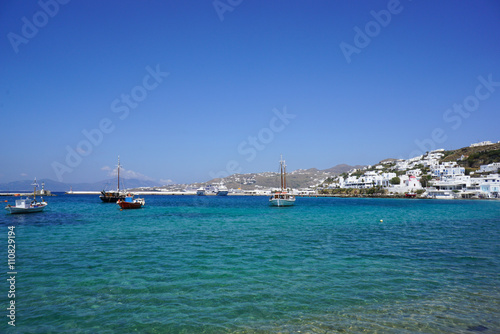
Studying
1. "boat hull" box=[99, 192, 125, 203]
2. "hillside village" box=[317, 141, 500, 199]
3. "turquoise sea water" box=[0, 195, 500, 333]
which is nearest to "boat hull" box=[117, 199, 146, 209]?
"boat hull" box=[99, 192, 125, 203]

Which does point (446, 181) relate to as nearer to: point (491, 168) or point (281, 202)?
point (491, 168)

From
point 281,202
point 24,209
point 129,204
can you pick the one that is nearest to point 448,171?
point 281,202

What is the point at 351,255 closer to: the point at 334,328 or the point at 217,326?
the point at 334,328

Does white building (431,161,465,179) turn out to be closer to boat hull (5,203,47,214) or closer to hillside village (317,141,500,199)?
hillside village (317,141,500,199)

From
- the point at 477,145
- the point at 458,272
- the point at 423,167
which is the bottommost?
the point at 458,272

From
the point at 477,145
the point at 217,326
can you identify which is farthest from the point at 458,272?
the point at 477,145

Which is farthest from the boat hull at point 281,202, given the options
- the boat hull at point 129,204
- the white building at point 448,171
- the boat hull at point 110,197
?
the white building at point 448,171

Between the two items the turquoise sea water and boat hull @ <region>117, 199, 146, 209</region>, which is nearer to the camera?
the turquoise sea water

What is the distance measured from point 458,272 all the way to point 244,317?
8675mm

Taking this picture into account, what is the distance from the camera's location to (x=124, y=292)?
9.29 m

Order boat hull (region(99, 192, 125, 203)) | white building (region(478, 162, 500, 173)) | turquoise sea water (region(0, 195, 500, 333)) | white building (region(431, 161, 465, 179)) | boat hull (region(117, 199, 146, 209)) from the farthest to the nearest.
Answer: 1. white building (region(431, 161, 465, 179))
2. white building (region(478, 162, 500, 173))
3. boat hull (region(99, 192, 125, 203))
4. boat hull (region(117, 199, 146, 209))
5. turquoise sea water (region(0, 195, 500, 333))

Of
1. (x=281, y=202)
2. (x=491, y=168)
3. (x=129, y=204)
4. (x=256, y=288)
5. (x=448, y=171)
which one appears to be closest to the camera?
(x=256, y=288)

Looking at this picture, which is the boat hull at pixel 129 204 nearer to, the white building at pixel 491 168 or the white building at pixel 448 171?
the white building at pixel 448 171

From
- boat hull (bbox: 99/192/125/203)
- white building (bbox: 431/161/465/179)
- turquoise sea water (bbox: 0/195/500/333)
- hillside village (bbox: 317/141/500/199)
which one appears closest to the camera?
turquoise sea water (bbox: 0/195/500/333)
